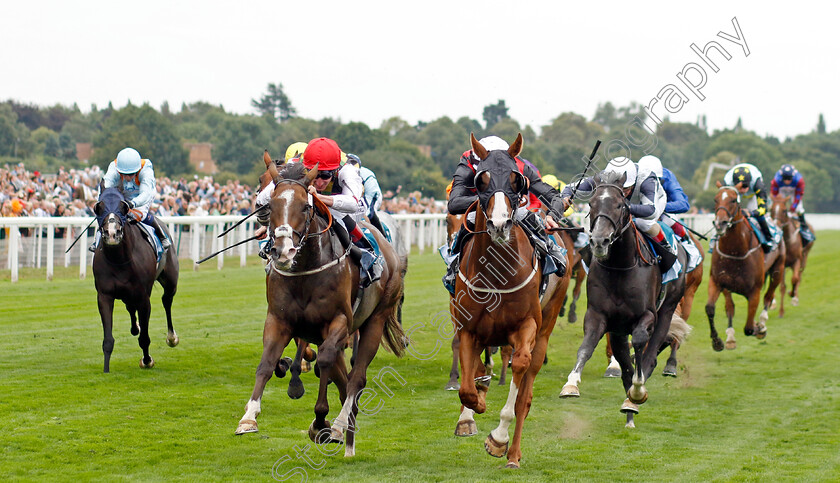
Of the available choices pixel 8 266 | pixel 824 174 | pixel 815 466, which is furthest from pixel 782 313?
pixel 824 174

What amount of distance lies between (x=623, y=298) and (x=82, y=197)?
12.1m

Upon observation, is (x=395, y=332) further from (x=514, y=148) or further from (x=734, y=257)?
(x=734, y=257)

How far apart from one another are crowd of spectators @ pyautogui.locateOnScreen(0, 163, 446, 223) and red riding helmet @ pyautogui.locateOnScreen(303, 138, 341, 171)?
8.95 meters

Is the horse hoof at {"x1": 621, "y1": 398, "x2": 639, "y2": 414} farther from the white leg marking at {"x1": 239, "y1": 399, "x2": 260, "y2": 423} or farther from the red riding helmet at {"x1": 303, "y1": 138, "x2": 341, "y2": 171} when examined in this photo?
the white leg marking at {"x1": 239, "y1": 399, "x2": 260, "y2": 423}

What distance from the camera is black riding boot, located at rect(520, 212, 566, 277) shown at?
6.25m

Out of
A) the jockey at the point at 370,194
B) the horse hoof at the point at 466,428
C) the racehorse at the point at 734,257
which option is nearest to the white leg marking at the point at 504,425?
the horse hoof at the point at 466,428

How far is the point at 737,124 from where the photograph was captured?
136 meters

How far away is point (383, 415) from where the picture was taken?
7441mm

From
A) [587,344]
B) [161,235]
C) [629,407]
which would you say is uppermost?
[161,235]

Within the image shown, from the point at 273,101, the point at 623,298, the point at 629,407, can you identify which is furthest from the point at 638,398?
the point at 273,101

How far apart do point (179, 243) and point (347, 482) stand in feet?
40.9

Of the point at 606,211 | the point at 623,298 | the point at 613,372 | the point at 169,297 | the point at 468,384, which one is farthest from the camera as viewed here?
the point at 169,297

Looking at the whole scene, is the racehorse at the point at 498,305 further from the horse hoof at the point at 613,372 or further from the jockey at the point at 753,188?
the jockey at the point at 753,188

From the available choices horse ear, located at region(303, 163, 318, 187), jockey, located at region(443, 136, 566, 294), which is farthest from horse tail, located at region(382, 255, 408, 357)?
horse ear, located at region(303, 163, 318, 187)
